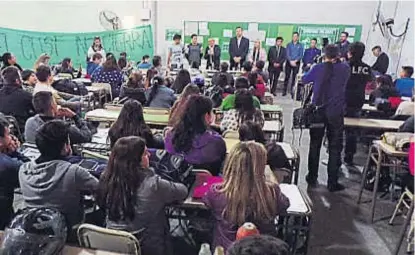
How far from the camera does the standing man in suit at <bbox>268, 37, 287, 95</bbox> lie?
32.1 feet

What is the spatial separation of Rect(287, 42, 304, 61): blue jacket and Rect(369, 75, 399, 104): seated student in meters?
4.16

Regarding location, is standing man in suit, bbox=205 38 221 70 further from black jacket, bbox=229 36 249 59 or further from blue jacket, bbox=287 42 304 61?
blue jacket, bbox=287 42 304 61

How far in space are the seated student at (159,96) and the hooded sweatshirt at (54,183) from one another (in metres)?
2.73

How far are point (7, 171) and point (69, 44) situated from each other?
333 inches

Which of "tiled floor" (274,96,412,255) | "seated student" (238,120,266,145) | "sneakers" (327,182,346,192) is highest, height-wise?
"seated student" (238,120,266,145)

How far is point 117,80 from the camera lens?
6297mm

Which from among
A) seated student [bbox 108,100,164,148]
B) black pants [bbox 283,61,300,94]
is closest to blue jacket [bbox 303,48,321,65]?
black pants [bbox 283,61,300,94]

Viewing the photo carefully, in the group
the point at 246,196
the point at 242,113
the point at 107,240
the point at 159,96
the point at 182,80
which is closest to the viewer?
the point at 107,240

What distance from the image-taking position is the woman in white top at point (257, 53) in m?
10.3

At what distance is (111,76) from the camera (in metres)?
6.25

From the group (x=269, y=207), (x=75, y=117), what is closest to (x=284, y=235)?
(x=269, y=207)

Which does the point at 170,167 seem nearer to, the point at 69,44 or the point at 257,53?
the point at 257,53

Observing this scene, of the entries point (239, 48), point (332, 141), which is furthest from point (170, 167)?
point (239, 48)

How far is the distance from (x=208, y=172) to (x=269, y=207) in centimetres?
70
